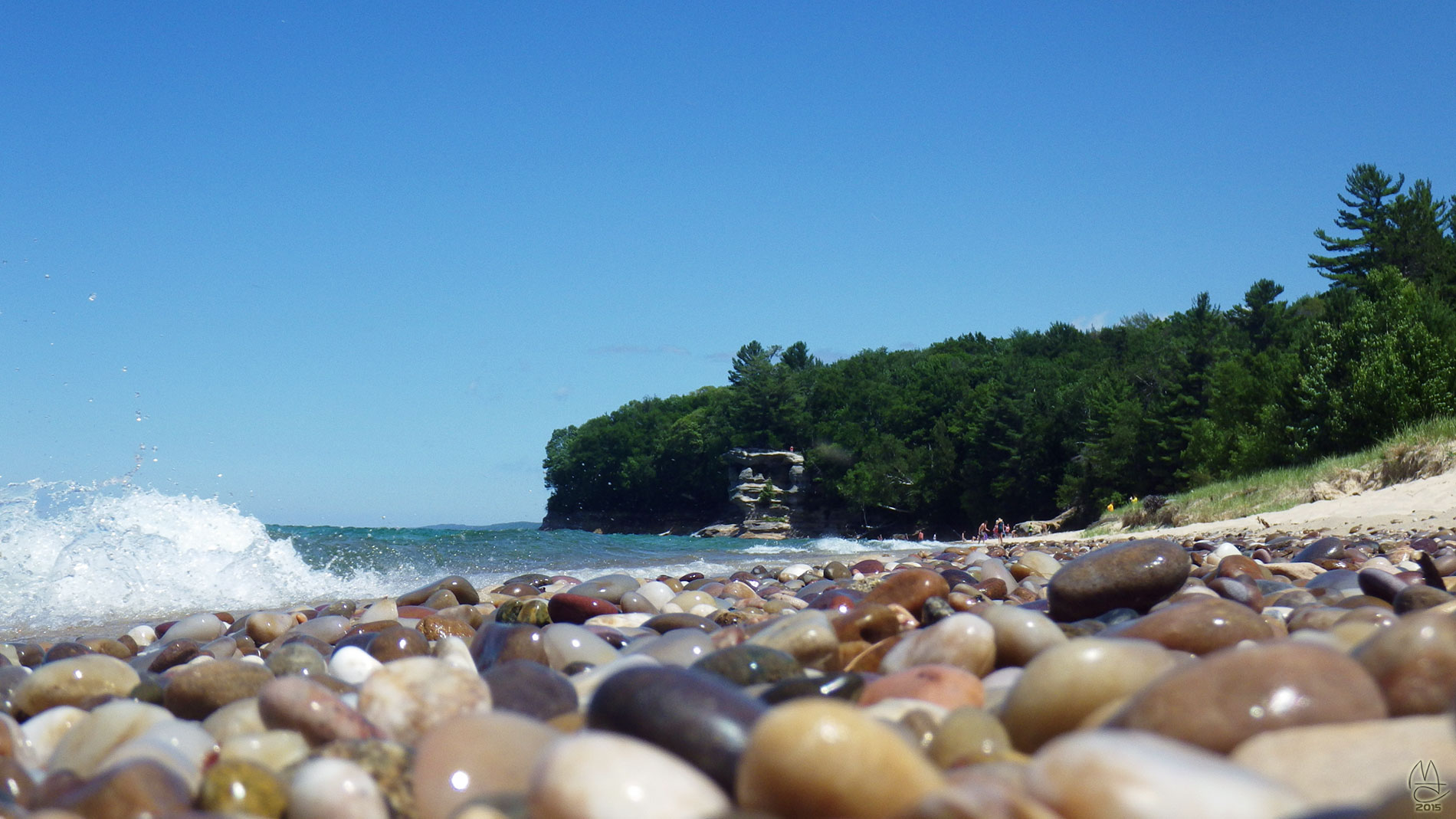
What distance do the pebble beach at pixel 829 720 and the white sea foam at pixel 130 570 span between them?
18.7 ft

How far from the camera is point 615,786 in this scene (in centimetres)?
117

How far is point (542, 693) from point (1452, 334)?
35.7 metres

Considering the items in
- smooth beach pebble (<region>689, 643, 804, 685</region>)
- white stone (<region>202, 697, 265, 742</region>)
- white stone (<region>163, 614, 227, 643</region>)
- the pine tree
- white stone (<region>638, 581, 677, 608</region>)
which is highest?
the pine tree

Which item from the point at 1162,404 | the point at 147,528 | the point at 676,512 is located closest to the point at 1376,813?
the point at 147,528

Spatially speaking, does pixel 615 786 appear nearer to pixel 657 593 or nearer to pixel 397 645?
pixel 397 645

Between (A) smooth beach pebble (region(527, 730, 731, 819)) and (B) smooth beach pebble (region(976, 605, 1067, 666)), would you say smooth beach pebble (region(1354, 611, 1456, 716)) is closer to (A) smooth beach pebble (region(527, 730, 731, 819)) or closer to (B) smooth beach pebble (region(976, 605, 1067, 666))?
(B) smooth beach pebble (region(976, 605, 1067, 666))

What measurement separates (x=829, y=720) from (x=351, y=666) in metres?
2.11

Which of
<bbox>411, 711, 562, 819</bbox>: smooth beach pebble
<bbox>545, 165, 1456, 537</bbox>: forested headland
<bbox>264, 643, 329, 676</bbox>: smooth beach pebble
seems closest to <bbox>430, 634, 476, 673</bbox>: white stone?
<bbox>264, 643, 329, 676</bbox>: smooth beach pebble

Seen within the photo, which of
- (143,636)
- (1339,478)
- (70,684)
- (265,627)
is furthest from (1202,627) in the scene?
(1339,478)

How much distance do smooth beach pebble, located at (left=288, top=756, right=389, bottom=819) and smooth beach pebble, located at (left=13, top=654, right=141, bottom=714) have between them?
5.77ft

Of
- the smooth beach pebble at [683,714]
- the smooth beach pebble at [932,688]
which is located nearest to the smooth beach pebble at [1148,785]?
the smooth beach pebble at [683,714]

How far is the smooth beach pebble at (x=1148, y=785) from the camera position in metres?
1.09

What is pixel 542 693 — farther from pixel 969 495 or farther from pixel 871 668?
pixel 969 495

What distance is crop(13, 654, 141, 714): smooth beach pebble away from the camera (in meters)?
2.74
